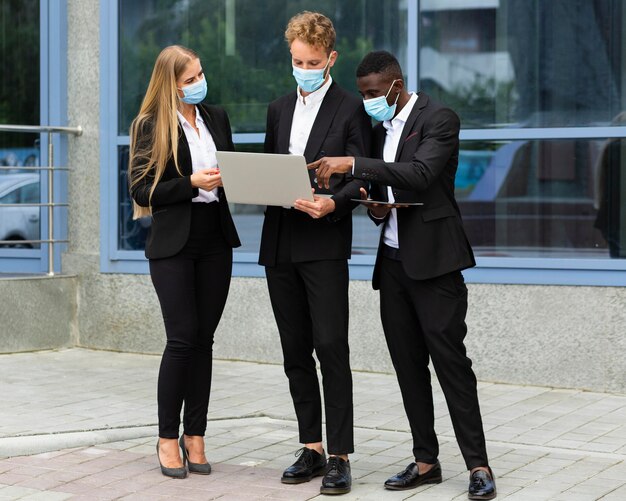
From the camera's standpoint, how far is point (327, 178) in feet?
16.0

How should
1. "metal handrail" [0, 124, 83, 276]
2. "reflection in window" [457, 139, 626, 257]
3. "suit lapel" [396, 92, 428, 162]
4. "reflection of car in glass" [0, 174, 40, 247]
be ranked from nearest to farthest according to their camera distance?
"suit lapel" [396, 92, 428, 162]
"reflection in window" [457, 139, 626, 257]
"metal handrail" [0, 124, 83, 276]
"reflection of car in glass" [0, 174, 40, 247]

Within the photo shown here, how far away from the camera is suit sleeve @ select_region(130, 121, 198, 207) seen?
522 centimetres

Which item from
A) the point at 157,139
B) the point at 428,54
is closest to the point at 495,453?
the point at 157,139

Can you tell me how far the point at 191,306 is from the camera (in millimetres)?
5348

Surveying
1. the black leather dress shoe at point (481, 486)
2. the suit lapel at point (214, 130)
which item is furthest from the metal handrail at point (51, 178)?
the black leather dress shoe at point (481, 486)

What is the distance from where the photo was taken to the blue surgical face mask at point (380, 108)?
4910mm

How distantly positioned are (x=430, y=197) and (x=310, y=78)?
730 millimetres

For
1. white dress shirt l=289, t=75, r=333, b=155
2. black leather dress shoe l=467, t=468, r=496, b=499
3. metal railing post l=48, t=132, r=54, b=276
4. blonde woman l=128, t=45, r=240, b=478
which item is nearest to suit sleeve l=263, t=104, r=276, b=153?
white dress shirt l=289, t=75, r=333, b=155

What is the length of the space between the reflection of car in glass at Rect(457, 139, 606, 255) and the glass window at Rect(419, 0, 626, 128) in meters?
0.20

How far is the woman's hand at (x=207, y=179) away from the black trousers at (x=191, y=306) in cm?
21

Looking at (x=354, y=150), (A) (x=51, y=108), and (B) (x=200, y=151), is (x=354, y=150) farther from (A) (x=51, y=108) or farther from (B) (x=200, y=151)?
(A) (x=51, y=108)

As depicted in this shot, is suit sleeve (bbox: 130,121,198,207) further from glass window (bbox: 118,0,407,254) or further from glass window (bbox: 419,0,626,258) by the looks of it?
glass window (bbox: 118,0,407,254)

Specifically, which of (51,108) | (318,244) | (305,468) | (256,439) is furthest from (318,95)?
(51,108)

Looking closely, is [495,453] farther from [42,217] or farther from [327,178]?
[42,217]
